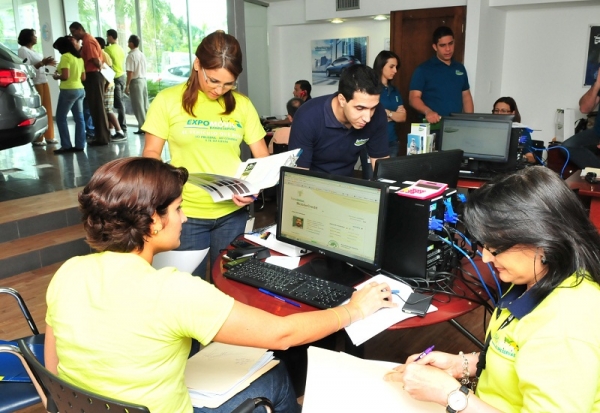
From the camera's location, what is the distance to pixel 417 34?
6.37 meters

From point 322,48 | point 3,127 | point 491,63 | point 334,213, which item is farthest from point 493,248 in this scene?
point 322,48

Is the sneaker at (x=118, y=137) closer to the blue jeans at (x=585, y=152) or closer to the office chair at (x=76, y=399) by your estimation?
the blue jeans at (x=585, y=152)

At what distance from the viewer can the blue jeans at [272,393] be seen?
1.46 metres

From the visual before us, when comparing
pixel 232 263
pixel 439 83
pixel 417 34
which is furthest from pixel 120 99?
pixel 232 263

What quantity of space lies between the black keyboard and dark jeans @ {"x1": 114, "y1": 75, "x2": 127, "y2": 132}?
6.55 metres

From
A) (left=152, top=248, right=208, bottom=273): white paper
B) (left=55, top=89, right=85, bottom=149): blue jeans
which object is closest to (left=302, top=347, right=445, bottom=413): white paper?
(left=152, top=248, right=208, bottom=273): white paper

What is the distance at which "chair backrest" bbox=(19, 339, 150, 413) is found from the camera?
1.07m

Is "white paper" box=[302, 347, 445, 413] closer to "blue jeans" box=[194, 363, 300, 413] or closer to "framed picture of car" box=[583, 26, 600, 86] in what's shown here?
"blue jeans" box=[194, 363, 300, 413]

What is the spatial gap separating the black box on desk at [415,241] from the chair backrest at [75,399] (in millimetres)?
1074

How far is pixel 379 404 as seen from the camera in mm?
1353

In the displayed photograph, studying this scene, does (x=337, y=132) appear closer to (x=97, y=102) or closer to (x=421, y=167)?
(x=421, y=167)

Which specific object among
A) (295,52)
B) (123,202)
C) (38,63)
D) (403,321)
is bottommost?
(403,321)

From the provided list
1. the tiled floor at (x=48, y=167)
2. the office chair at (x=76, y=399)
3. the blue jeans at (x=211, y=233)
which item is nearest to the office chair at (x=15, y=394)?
the office chair at (x=76, y=399)

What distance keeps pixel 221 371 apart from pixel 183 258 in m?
0.89
